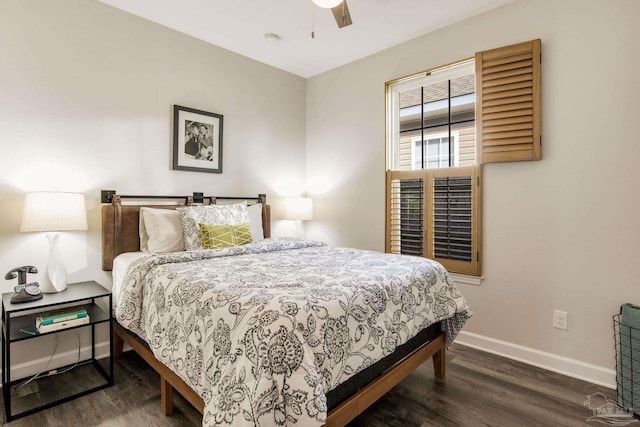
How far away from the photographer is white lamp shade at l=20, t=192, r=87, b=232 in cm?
A: 206

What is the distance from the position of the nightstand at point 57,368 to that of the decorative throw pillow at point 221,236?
725 mm

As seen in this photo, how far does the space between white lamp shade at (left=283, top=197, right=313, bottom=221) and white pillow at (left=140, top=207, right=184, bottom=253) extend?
136 centimetres

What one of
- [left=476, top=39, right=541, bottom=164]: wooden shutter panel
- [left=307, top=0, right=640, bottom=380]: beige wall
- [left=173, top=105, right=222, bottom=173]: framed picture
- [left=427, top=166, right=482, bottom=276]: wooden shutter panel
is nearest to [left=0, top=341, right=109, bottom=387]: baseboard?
[left=173, top=105, right=222, bottom=173]: framed picture

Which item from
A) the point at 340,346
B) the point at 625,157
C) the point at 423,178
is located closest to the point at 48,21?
the point at 340,346

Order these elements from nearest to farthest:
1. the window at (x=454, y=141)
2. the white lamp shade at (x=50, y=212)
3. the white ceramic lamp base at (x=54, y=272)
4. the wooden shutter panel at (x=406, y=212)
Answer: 1. the white lamp shade at (x=50, y=212)
2. the white ceramic lamp base at (x=54, y=272)
3. the window at (x=454, y=141)
4. the wooden shutter panel at (x=406, y=212)

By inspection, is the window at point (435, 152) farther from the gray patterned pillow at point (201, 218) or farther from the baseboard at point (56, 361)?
the baseboard at point (56, 361)

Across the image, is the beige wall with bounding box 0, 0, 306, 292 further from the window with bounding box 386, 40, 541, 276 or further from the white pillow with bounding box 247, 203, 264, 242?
the window with bounding box 386, 40, 541, 276

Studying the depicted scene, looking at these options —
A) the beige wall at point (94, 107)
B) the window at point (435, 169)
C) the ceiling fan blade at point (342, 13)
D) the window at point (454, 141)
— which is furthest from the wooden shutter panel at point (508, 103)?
the beige wall at point (94, 107)

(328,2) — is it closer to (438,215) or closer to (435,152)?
(435,152)

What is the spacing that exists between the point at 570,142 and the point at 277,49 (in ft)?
8.92

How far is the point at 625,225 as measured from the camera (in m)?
2.14

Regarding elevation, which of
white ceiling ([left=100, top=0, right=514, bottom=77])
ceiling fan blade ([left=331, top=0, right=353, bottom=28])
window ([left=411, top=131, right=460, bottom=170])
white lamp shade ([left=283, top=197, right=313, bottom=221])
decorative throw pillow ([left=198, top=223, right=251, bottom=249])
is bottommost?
decorative throw pillow ([left=198, top=223, right=251, bottom=249])

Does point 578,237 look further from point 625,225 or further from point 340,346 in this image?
point 340,346

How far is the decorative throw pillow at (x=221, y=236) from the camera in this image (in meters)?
2.56
